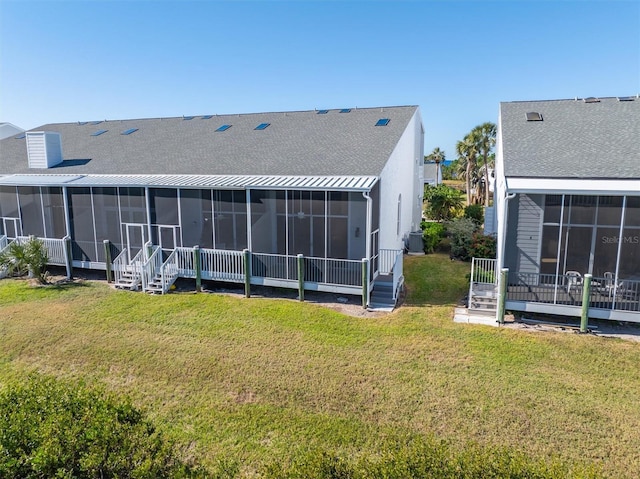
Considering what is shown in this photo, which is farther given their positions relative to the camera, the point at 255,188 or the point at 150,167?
the point at 150,167

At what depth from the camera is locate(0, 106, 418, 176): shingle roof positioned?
50.9 ft

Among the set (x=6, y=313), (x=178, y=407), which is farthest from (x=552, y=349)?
(x=6, y=313)

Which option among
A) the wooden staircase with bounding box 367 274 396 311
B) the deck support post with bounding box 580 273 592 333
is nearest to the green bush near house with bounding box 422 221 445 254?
the wooden staircase with bounding box 367 274 396 311

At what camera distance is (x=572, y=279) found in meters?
11.5

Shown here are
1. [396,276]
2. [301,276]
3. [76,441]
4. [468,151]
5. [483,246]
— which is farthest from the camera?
[468,151]

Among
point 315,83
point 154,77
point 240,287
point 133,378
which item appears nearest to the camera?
point 133,378

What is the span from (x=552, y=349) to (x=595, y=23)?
15.9 metres

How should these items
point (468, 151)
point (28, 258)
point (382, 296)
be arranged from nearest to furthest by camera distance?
point (382, 296) → point (28, 258) → point (468, 151)

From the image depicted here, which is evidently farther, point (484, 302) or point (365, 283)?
point (365, 283)

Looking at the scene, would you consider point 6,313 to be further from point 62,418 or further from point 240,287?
point 62,418

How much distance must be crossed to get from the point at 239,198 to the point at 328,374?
292 inches

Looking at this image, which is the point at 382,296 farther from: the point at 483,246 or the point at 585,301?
the point at 483,246

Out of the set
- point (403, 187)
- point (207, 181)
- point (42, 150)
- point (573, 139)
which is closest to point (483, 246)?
point (403, 187)

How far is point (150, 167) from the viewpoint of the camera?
17.3 m
